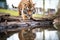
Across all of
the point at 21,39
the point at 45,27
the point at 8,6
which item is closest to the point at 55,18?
the point at 45,27

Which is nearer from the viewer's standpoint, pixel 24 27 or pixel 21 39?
pixel 21 39

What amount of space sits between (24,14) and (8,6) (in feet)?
1.38

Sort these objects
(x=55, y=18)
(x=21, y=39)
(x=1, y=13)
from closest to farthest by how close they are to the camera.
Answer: (x=21, y=39) → (x=1, y=13) → (x=55, y=18)

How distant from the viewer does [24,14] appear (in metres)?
4.02

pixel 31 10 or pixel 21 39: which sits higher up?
pixel 31 10

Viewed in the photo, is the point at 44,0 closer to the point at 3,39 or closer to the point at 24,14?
the point at 24,14

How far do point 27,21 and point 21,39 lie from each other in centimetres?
138

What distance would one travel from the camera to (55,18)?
164 inches

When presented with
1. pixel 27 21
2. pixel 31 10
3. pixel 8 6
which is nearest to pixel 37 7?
pixel 31 10

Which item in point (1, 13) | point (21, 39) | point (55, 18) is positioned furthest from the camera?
point (55, 18)

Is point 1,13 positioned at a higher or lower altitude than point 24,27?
higher

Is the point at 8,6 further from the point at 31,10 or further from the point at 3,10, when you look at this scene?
the point at 31,10

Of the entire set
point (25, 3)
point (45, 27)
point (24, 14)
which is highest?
point (25, 3)

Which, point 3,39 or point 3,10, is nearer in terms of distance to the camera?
point 3,39
